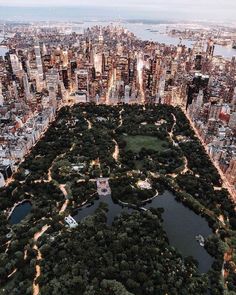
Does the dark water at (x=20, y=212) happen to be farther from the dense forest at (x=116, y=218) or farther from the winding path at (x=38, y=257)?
the winding path at (x=38, y=257)

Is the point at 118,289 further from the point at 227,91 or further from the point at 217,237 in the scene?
the point at 227,91

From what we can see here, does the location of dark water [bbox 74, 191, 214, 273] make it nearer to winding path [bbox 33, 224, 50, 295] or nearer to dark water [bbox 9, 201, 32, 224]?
winding path [bbox 33, 224, 50, 295]

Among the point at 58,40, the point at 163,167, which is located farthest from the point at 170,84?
the point at 58,40

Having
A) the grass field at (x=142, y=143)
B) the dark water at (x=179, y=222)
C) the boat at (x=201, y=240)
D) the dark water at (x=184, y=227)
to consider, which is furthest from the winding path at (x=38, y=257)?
the grass field at (x=142, y=143)

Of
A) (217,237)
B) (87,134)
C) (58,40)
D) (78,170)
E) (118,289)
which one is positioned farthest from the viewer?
(58,40)

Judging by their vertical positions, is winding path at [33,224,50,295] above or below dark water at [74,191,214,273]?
above

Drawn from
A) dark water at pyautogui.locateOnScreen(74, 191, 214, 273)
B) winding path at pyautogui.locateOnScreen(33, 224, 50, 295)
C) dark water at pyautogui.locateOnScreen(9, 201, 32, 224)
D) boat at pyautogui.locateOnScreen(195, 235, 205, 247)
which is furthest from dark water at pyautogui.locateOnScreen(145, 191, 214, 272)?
dark water at pyautogui.locateOnScreen(9, 201, 32, 224)
